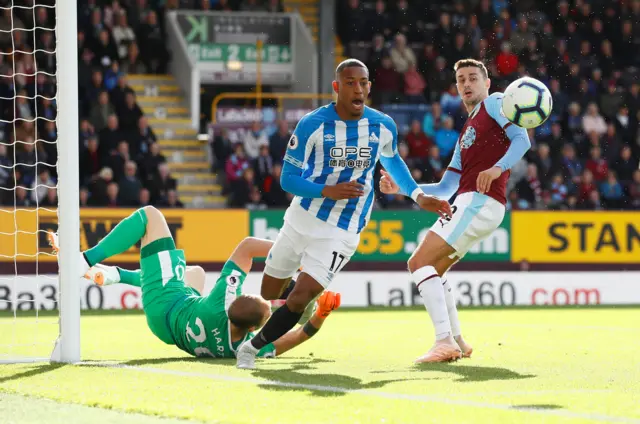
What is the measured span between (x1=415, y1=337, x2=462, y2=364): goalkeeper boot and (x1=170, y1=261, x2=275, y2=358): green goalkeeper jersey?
114 cm

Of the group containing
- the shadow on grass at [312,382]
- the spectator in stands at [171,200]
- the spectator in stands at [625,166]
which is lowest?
the shadow on grass at [312,382]

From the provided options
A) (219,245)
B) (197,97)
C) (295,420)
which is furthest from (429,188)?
(197,97)

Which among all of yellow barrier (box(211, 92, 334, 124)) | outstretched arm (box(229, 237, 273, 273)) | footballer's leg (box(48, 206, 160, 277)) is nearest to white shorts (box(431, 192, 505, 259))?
outstretched arm (box(229, 237, 273, 273))

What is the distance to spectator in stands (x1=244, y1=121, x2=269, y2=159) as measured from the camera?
19.9m

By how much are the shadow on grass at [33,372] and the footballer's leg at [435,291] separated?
2.29 meters

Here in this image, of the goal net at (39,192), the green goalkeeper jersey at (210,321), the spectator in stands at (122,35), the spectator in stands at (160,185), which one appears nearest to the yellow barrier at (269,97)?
the spectator in stands at (122,35)

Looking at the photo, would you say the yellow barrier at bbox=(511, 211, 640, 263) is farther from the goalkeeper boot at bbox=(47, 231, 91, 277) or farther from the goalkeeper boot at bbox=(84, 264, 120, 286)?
the goalkeeper boot at bbox=(47, 231, 91, 277)

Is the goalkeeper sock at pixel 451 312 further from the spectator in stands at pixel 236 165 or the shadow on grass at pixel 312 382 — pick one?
the spectator in stands at pixel 236 165

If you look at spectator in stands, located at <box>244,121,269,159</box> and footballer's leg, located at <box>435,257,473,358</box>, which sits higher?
spectator in stands, located at <box>244,121,269,159</box>

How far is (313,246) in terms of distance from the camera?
7.44 m

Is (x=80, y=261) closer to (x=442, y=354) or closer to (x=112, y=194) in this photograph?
(x=442, y=354)

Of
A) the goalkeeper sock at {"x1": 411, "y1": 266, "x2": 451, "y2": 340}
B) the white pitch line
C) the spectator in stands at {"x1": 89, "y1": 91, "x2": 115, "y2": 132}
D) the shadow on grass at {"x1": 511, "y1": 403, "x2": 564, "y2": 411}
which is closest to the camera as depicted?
the white pitch line

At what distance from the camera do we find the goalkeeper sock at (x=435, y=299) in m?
7.99

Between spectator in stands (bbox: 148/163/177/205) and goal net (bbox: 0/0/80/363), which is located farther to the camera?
spectator in stands (bbox: 148/163/177/205)
